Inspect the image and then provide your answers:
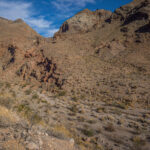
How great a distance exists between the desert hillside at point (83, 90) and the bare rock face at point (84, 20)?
8690 millimetres

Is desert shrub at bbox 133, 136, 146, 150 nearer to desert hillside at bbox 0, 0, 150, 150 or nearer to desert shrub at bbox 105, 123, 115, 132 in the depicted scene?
desert hillside at bbox 0, 0, 150, 150

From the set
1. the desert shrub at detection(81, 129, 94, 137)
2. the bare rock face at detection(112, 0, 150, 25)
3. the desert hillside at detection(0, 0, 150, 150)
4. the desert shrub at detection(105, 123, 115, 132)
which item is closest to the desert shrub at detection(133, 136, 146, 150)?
the desert hillside at detection(0, 0, 150, 150)

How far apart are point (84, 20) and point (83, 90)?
38.1m

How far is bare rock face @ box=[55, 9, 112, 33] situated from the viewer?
4466 cm

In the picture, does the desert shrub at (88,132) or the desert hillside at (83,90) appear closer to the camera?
the desert hillside at (83,90)

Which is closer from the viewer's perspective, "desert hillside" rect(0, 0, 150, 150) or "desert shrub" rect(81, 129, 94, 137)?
"desert hillside" rect(0, 0, 150, 150)

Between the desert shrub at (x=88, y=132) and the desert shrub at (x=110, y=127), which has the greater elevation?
the desert shrub at (x=110, y=127)

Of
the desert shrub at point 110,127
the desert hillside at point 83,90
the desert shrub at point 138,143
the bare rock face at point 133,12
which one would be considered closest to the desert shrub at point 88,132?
the desert hillside at point 83,90

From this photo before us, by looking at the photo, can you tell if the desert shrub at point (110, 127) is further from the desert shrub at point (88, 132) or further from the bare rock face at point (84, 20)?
the bare rock face at point (84, 20)

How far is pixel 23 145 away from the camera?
3.31 meters

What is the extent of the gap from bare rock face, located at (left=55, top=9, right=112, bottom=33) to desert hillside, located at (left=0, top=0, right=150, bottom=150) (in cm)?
869

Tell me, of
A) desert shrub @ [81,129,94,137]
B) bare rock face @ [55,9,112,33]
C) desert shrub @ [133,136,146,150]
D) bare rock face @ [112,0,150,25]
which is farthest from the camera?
bare rock face @ [55,9,112,33]

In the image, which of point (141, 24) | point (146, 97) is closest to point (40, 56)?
point (146, 97)

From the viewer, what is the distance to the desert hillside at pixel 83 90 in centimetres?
564
